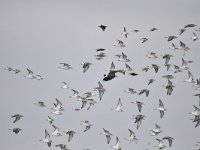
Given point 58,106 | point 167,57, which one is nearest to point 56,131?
point 58,106

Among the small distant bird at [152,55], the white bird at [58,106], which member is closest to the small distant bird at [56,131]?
the white bird at [58,106]

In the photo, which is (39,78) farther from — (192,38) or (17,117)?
(192,38)

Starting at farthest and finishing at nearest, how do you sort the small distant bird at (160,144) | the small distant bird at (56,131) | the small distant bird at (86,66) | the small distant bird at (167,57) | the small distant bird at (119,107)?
1. the small distant bird at (160,144)
2. the small distant bird at (56,131)
3. the small distant bird at (167,57)
4. the small distant bird at (86,66)
5. the small distant bird at (119,107)

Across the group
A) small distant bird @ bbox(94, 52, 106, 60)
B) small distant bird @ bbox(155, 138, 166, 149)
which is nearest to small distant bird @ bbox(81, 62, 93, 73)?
small distant bird @ bbox(94, 52, 106, 60)

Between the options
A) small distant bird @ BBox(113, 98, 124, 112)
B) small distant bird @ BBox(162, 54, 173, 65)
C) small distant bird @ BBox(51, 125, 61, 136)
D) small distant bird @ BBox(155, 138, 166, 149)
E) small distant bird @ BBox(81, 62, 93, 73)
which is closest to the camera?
small distant bird @ BBox(113, 98, 124, 112)

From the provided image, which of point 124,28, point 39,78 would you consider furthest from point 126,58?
point 39,78

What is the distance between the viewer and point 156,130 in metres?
73.6

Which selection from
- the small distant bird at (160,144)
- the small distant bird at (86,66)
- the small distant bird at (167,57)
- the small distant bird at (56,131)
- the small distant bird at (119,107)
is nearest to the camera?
the small distant bird at (119,107)

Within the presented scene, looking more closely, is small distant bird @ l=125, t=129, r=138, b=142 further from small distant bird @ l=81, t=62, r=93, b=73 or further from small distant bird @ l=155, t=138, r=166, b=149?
small distant bird @ l=81, t=62, r=93, b=73

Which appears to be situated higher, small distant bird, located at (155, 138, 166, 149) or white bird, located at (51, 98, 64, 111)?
white bird, located at (51, 98, 64, 111)

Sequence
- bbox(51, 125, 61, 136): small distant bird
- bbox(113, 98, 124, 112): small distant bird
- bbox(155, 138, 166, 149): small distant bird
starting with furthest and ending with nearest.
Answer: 1. bbox(155, 138, 166, 149): small distant bird
2. bbox(51, 125, 61, 136): small distant bird
3. bbox(113, 98, 124, 112): small distant bird

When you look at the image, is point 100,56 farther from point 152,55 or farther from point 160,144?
point 160,144

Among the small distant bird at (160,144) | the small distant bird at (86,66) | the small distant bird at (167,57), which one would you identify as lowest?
the small distant bird at (160,144)

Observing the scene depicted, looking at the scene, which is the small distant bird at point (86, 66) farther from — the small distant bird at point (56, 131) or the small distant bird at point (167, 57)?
the small distant bird at point (56, 131)
